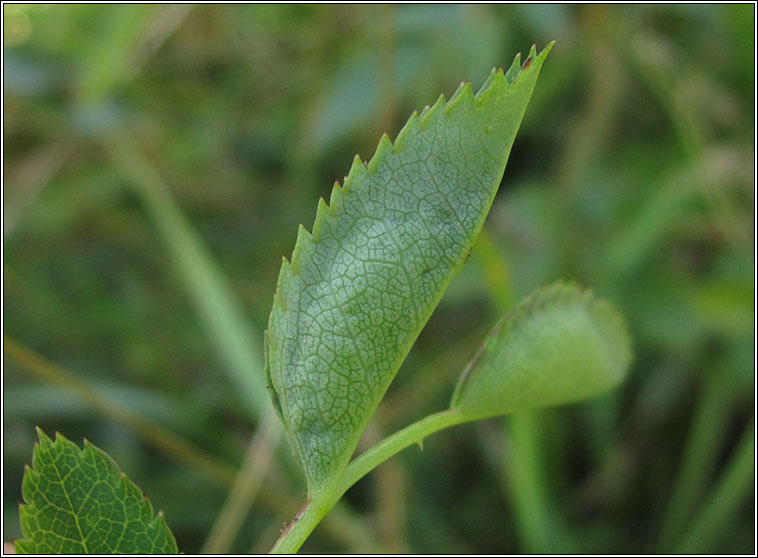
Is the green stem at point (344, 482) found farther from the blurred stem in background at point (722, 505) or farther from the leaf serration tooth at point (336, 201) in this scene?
the blurred stem in background at point (722, 505)

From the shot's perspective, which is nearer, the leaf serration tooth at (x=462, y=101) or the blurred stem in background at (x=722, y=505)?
the leaf serration tooth at (x=462, y=101)

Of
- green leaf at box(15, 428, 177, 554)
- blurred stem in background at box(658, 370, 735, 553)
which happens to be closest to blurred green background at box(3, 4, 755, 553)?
blurred stem in background at box(658, 370, 735, 553)

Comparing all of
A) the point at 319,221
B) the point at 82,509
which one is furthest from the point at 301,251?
the point at 82,509

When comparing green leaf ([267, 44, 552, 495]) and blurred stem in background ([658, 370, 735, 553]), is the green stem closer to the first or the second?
green leaf ([267, 44, 552, 495])

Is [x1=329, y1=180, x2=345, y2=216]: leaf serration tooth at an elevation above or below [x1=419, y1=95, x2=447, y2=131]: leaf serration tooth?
below

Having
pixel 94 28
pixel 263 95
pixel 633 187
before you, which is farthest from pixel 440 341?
pixel 94 28

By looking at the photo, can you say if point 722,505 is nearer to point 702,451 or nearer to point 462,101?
point 702,451

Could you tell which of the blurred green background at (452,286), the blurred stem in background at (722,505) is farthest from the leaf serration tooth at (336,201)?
the blurred stem in background at (722,505)
